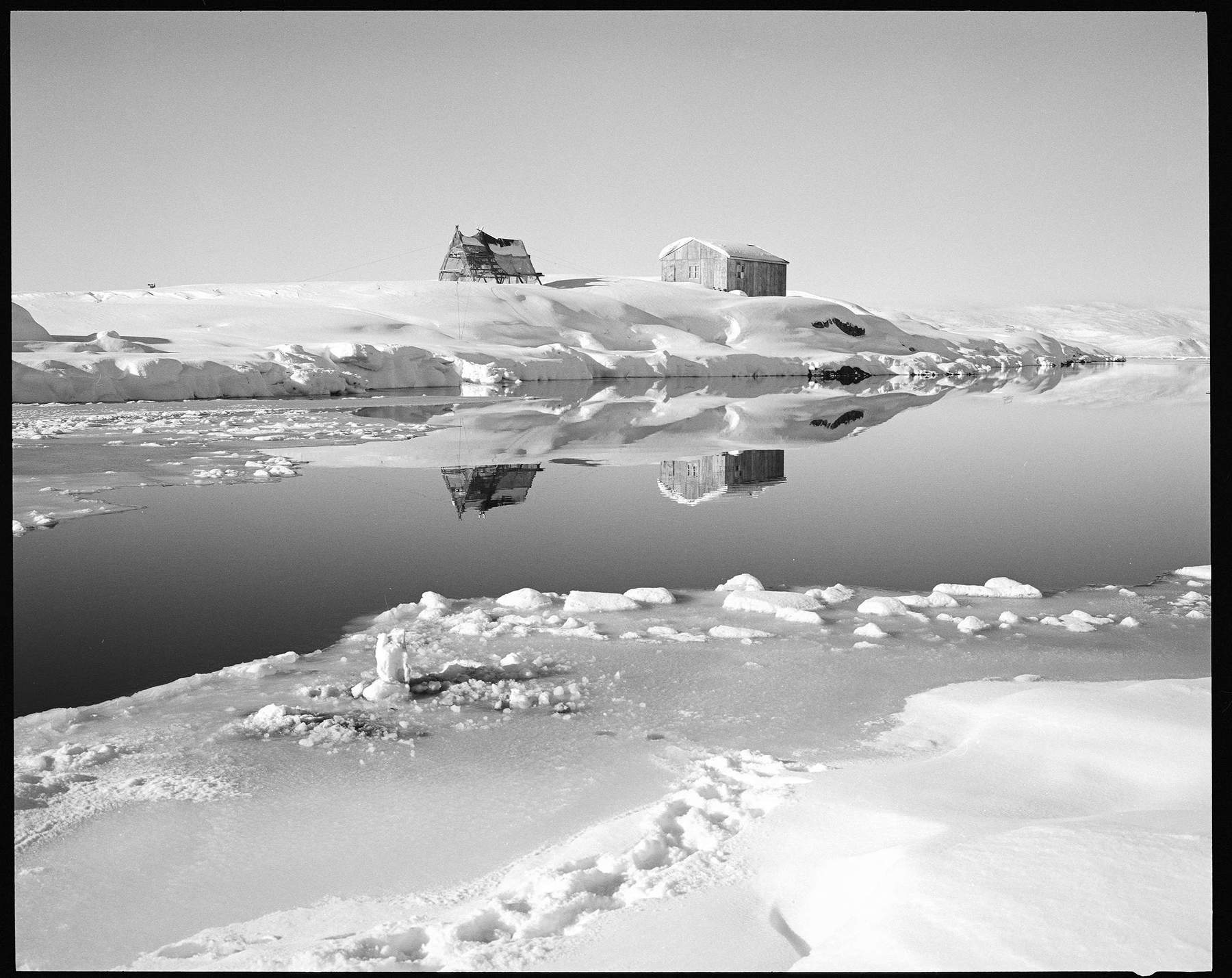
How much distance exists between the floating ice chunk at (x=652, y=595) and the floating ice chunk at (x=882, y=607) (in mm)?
1151

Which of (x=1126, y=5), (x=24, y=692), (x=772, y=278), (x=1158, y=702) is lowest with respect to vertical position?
(x=24, y=692)

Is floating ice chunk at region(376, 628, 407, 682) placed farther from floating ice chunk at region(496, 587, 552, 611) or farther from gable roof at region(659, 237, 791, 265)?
gable roof at region(659, 237, 791, 265)

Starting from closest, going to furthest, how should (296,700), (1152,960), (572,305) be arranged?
1. (1152,960)
2. (296,700)
3. (572,305)

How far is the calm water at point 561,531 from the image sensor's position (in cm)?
591

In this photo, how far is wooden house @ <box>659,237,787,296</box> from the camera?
176 feet

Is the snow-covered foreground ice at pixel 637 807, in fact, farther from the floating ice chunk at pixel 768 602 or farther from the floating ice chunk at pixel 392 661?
the floating ice chunk at pixel 768 602

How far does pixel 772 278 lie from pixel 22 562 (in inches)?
2056

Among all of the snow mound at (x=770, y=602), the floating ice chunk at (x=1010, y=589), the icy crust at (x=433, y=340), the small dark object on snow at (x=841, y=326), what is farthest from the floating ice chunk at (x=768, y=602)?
the small dark object on snow at (x=841, y=326)

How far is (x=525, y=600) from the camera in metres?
5.96

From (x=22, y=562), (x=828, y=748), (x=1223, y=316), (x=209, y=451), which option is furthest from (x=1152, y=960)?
(x=209, y=451)

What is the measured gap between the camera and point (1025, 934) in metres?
2.26

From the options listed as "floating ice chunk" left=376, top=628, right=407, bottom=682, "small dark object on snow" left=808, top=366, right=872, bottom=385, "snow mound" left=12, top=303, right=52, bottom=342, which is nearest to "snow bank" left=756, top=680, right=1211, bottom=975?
"floating ice chunk" left=376, top=628, right=407, bottom=682

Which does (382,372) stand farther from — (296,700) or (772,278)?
(772,278)

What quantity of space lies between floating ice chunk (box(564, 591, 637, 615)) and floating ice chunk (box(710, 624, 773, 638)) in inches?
28.3
